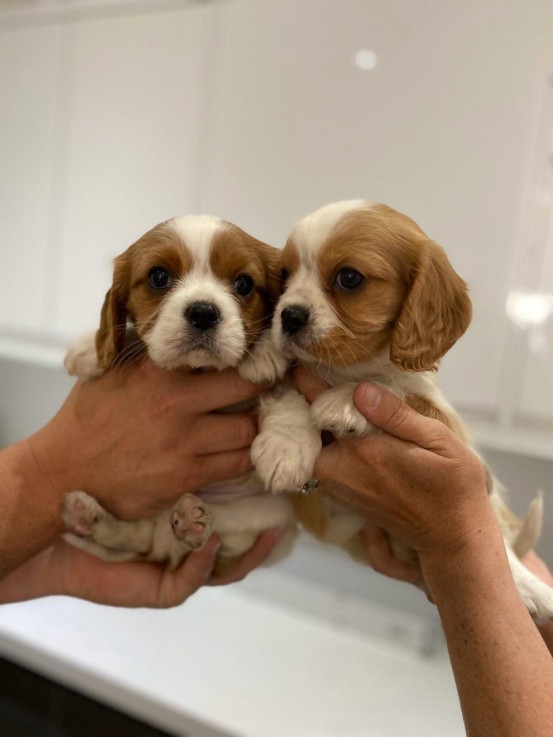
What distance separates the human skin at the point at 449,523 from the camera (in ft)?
3.49

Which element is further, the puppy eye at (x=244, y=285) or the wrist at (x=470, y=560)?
the puppy eye at (x=244, y=285)

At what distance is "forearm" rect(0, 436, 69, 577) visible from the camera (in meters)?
1.34

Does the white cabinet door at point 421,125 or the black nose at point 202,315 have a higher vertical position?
the white cabinet door at point 421,125

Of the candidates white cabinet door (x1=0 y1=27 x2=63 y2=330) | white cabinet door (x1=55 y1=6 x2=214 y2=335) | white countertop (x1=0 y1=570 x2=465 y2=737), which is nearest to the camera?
white countertop (x1=0 y1=570 x2=465 y2=737)

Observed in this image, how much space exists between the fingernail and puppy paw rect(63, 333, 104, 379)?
0.59 meters

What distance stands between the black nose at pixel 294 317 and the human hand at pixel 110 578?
1.92ft

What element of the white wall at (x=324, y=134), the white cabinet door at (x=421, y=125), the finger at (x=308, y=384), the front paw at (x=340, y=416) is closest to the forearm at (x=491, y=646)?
the front paw at (x=340, y=416)

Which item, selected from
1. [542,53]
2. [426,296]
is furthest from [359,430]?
[542,53]

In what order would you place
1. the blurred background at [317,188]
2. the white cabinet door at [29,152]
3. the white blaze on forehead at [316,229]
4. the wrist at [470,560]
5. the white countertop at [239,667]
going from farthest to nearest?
the white cabinet door at [29,152] < the blurred background at [317,188] < the white countertop at [239,667] < the white blaze on forehead at [316,229] < the wrist at [470,560]

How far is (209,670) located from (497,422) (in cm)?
134

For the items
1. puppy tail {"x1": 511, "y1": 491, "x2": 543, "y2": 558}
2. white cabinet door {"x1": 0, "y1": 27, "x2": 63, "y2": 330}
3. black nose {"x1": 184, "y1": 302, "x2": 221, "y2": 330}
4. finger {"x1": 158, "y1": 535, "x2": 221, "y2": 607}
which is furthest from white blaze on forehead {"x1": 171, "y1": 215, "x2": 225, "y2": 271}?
white cabinet door {"x1": 0, "y1": 27, "x2": 63, "y2": 330}

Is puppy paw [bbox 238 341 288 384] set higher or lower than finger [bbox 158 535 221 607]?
higher

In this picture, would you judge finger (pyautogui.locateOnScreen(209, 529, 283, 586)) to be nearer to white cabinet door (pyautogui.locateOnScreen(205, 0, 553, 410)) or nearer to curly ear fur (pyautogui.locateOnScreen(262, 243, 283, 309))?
curly ear fur (pyautogui.locateOnScreen(262, 243, 283, 309))

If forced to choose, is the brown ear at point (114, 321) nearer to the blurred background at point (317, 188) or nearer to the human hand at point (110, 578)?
the blurred background at point (317, 188)
